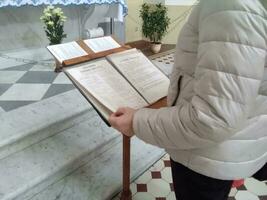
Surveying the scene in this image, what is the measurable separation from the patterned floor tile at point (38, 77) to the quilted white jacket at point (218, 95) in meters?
1.91

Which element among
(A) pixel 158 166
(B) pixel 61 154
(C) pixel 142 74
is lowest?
(A) pixel 158 166

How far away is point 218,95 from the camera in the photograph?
546 millimetres

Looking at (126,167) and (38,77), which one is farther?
(38,77)

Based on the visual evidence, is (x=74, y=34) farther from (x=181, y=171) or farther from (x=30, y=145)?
(x=181, y=171)

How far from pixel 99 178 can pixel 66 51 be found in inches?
35.0

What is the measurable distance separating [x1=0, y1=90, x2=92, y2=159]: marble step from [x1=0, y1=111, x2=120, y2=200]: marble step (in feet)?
0.12

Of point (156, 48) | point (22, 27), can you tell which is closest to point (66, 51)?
point (22, 27)

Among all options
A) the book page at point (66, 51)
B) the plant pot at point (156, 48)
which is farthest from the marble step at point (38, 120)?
the plant pot at point (156, 48)

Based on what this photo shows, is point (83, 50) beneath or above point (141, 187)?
above

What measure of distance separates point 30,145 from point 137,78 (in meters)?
0.93

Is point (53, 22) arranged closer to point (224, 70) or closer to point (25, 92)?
point (25, 92)

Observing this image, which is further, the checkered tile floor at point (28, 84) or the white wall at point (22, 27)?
the white wall at point (22, 27)

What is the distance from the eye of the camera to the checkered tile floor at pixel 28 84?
78.8 inches

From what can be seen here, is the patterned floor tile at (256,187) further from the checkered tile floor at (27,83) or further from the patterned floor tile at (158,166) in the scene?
the checkered tile floor at (27,83)
